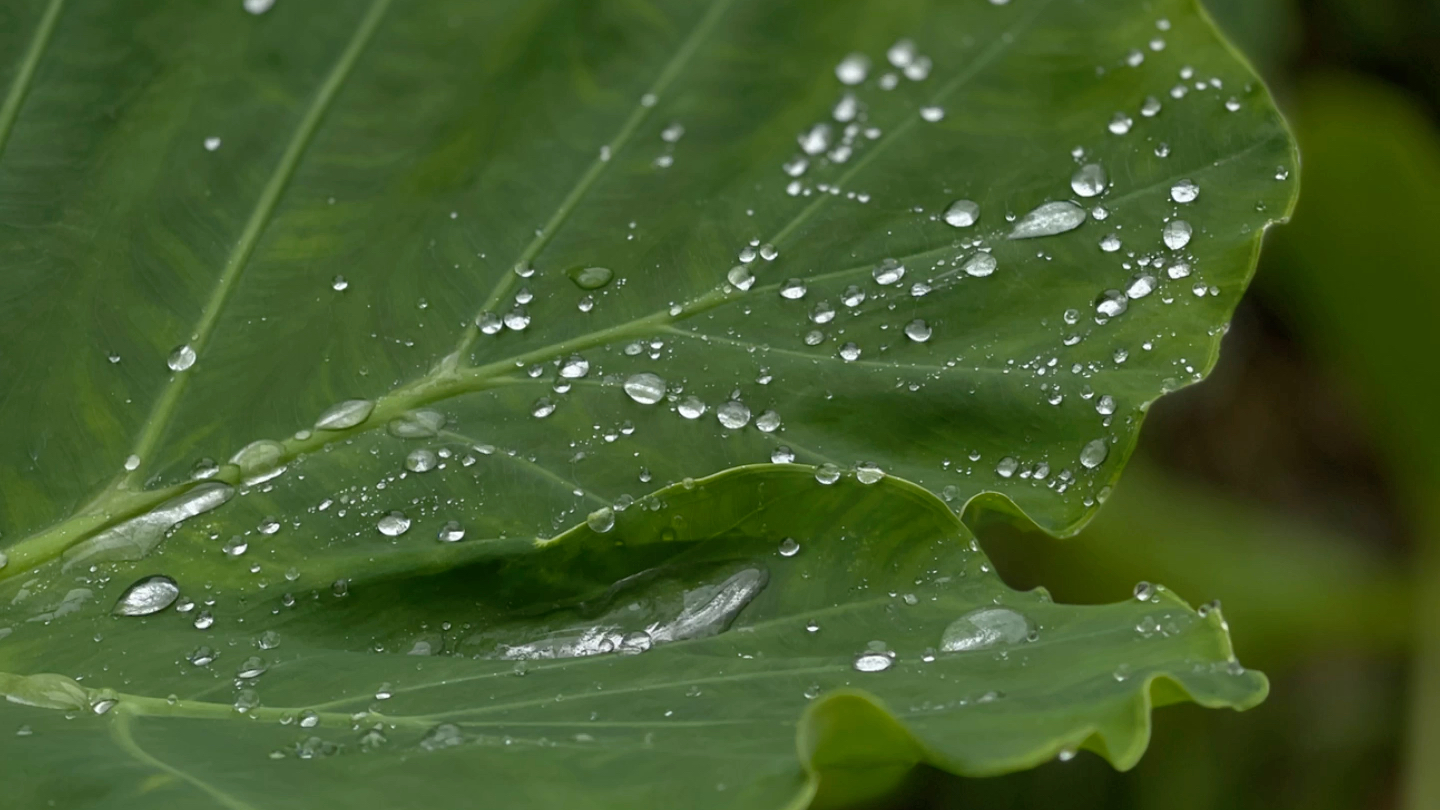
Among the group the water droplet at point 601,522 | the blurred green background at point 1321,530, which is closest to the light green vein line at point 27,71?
the water droplet at point 601,522

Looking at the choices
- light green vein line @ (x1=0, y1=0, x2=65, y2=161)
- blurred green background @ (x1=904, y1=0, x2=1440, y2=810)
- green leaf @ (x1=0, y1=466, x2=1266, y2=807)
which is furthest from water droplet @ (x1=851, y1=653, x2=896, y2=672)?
blurred green background @ (x1=904, y1=0, x2=1440, y2=810)

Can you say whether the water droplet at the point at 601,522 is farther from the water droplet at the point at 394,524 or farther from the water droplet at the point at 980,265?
the water droplet at the point at 980,265

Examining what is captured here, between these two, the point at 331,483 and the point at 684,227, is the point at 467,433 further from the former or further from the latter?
the point at 684,227

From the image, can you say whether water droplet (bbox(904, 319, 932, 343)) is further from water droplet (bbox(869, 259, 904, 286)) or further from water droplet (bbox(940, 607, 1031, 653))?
water droplet (bbox(940, 607, 1031, 653))

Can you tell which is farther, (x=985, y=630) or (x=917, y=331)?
(x=917, y=331)

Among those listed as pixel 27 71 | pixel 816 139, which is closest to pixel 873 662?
pixel 816 139

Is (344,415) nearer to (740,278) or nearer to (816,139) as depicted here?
(740,278)
